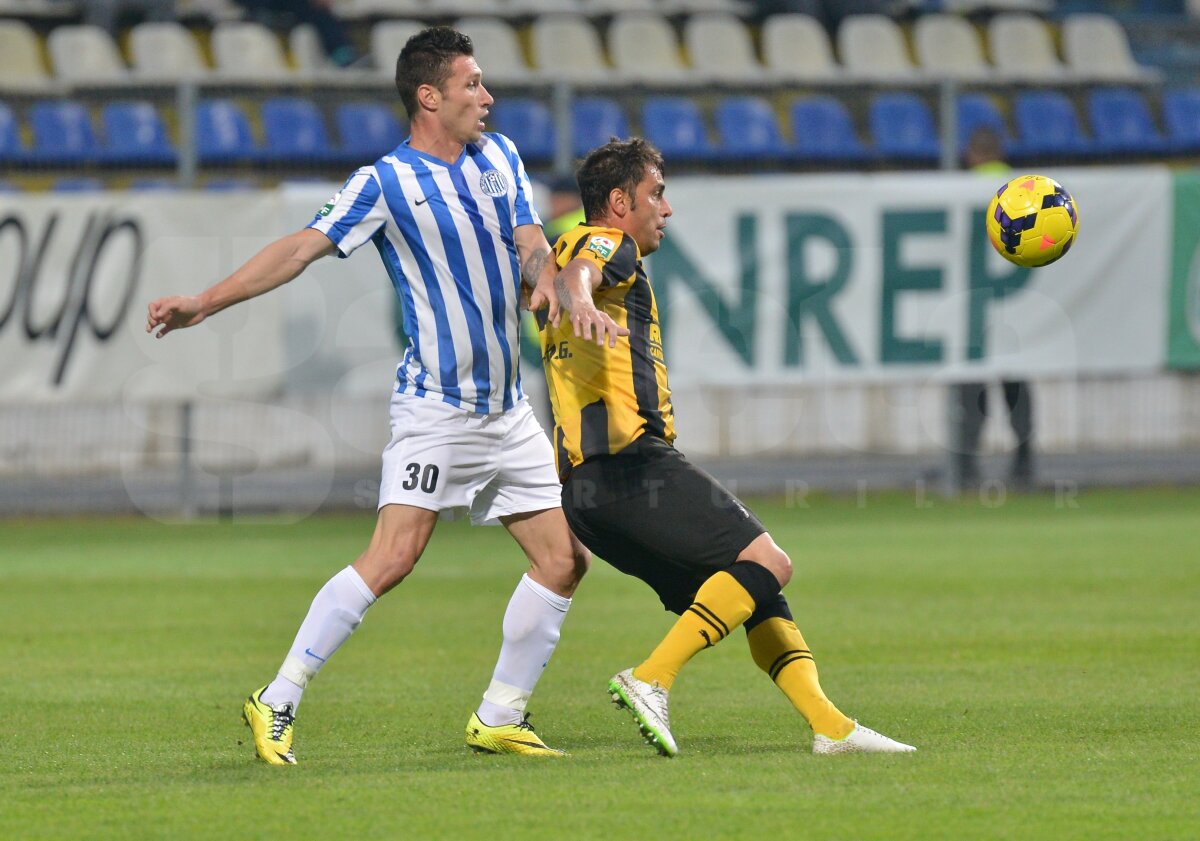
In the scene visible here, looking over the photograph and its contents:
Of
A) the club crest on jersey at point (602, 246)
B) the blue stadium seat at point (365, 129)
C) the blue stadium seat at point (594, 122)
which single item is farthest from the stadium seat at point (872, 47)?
the club crest on jersey at point (602, 246)

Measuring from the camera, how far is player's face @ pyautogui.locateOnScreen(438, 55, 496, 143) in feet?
19.9

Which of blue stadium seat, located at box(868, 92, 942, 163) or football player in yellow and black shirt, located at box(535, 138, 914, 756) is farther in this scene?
blue stadium seat, located at box(868, 92, 942, 163)

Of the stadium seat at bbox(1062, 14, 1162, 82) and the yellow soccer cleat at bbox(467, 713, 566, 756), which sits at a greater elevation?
the stadium seat at bbox(1062, 14, 1162, 82)

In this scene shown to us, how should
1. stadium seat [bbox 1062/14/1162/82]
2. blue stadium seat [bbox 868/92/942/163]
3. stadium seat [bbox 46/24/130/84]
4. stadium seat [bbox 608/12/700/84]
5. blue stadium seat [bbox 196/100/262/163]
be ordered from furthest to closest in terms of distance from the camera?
stadium seat [bbox 1062/14/1162/82] → stadium seat [bbox 608/12/700/84] → stadium seat [bbox 46/24/130/84] → blue stadium seat [bbox 868/92/942/163] → blue stadium seat [bbox 196/100/262/163]

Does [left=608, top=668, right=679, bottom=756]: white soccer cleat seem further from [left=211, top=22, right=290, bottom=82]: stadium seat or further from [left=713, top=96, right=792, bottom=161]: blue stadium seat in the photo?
[left=211, top=22, right=290, bottom=82]: stadium seat

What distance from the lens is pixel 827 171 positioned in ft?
52.3

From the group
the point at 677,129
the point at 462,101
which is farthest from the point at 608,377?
the point at 677,129

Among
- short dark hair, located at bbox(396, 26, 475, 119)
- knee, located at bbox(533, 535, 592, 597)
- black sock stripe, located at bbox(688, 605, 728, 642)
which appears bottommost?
black sock stripe, located at bbox(688, 605, 728, 642)

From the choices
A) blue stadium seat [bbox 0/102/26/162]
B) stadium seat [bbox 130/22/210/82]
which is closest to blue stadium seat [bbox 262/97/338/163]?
blue stadium seat [bbox 0/102/26/162]

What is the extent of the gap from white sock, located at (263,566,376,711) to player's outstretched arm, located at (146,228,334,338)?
3.03 feet

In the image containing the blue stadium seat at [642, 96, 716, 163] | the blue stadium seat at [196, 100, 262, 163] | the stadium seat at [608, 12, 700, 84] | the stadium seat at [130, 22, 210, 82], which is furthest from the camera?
the stadium seat at [608, 12, 700, 84]

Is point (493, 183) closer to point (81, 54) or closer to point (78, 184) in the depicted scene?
point (78, 184)

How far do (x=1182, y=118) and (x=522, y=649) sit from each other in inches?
541

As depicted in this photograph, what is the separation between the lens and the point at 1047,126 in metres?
17.5
